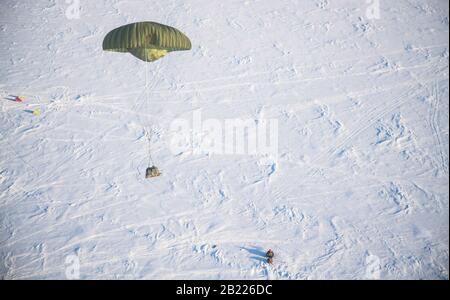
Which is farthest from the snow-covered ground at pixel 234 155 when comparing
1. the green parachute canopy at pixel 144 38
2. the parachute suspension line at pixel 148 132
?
the green parachute canopy at pixel 144 38

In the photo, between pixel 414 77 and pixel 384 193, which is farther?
pixel 414 77

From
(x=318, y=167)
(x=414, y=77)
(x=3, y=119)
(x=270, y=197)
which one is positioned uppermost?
(x=414, y=77)

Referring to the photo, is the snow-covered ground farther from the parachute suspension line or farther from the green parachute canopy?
the green parachute canopy

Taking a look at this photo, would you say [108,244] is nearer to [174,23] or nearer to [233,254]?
[233,254]

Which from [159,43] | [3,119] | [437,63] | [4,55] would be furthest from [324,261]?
[4,55]

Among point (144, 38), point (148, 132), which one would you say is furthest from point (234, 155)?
point (144, 38)

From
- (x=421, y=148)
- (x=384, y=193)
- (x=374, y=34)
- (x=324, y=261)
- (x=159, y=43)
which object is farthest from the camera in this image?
(x=374, y=34)

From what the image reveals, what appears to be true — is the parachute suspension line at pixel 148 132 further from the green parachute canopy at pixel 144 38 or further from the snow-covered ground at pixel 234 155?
the green parachute canopy at pixel 144 38

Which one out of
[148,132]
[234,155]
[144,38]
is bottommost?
[234,155]

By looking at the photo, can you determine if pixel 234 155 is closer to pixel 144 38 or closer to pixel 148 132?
pixel 148 132

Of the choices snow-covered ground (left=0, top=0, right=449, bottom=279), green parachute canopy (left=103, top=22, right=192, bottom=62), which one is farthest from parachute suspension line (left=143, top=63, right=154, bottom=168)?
green parachute canopy (left=103, top=22, right=192, bottom=62)
